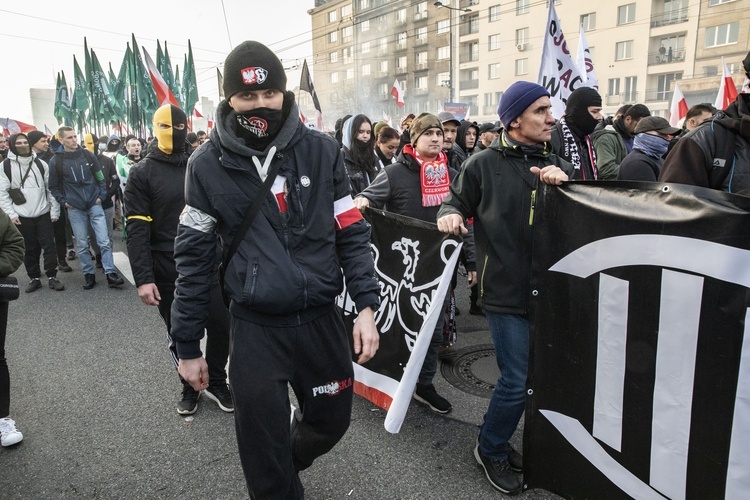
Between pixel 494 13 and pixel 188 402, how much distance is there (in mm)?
54400

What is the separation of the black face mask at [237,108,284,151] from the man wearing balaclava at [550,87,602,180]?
284 cm

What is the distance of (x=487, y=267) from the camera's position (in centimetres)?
275

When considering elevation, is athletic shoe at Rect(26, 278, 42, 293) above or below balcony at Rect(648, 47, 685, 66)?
below

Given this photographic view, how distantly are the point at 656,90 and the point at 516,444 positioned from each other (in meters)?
46.4

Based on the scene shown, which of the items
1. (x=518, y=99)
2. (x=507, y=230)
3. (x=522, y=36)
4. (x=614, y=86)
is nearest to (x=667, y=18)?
(x=614, y=86)

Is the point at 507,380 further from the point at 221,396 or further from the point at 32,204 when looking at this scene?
the point at 32,204

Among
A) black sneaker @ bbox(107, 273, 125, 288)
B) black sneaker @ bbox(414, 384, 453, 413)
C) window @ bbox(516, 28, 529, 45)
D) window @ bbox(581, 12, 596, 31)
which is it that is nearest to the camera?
black sneaker @ bbox(414, 384, 453, 413)

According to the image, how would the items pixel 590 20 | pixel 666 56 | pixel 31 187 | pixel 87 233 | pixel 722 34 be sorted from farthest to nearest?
1. pixel 590 20
2. pixel 666 56
3. pixel 722 34
4. pixel 87 233
5. pixel 31 187

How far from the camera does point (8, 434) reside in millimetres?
3307

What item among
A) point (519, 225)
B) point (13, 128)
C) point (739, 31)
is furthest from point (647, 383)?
point (739, 31)

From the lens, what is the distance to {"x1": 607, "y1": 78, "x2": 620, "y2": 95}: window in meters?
43.5

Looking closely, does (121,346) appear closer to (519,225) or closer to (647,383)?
(519,225)

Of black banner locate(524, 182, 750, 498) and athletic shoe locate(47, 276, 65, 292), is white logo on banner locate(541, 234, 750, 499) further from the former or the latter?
athletic shoe locate(47, 276, 65, 292)

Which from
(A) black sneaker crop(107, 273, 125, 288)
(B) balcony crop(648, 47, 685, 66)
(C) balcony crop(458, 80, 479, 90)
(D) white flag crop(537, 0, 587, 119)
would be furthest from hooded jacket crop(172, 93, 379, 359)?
(C) balcony crop(458, 80, 479, 90)
